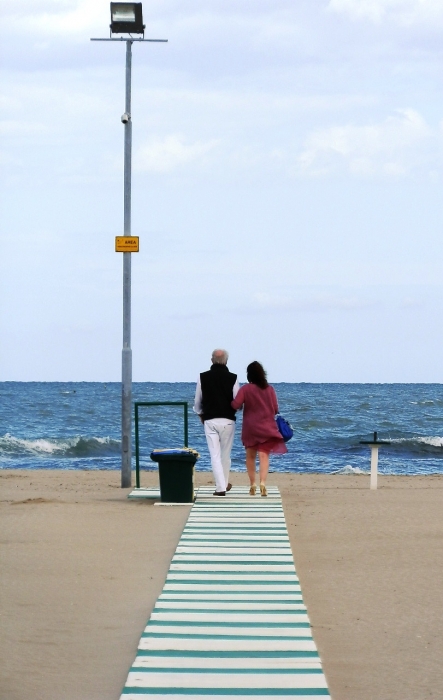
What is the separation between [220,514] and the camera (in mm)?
12109

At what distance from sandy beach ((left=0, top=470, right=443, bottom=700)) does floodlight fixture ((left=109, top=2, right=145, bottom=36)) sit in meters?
6.59

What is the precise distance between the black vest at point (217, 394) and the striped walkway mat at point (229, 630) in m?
3.10

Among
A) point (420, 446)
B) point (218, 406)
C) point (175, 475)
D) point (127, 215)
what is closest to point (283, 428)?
point (218, 406)

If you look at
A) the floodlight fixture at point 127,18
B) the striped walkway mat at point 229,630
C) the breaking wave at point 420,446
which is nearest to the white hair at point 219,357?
the striped walkway mat at point 229,630

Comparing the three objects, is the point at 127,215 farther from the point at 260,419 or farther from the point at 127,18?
the point at 260,419

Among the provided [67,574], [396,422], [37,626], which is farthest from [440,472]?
[396,422]

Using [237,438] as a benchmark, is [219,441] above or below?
above

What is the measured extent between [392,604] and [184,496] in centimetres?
581

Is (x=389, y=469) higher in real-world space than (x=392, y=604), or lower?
lower

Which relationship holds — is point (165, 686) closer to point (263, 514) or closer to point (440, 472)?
point (263, 514)

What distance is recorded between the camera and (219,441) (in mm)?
13531

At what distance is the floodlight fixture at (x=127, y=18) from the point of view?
1478cm

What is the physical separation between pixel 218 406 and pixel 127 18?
572 cm

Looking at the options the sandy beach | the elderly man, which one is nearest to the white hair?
the elderly man
